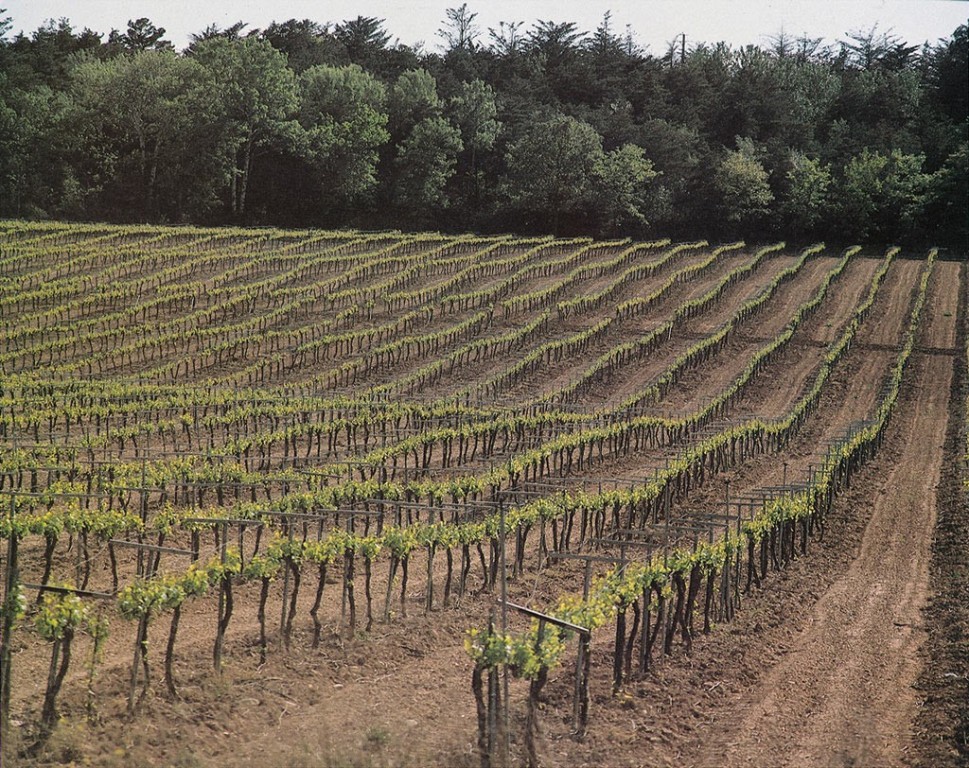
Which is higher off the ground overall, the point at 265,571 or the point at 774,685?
the point at 265,571

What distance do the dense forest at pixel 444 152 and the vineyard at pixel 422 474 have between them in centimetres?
898

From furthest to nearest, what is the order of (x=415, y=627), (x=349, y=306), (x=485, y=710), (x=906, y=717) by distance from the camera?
(x=349, y=306)
(x=415, y=627)
(x=906, y=717)
(x=485, y=710)

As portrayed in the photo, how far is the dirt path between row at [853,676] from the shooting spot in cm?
1427

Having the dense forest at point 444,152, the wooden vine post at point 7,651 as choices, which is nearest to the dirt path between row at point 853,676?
the wooden vine post at point 7,651

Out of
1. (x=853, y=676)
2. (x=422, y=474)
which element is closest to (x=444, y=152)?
(x=422, y=474)

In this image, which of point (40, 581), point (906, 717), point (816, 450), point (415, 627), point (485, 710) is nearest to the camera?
point (485, 710)

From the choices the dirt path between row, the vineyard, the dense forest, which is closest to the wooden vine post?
the vineyard

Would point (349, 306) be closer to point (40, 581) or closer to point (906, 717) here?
point (40, 581)

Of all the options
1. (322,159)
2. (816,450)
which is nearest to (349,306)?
(816,450)

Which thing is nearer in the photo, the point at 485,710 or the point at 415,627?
the point at 485,710

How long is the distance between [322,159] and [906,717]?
6992 cm

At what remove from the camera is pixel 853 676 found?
659 inches

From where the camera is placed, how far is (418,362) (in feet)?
144

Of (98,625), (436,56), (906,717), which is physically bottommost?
(906,717)
